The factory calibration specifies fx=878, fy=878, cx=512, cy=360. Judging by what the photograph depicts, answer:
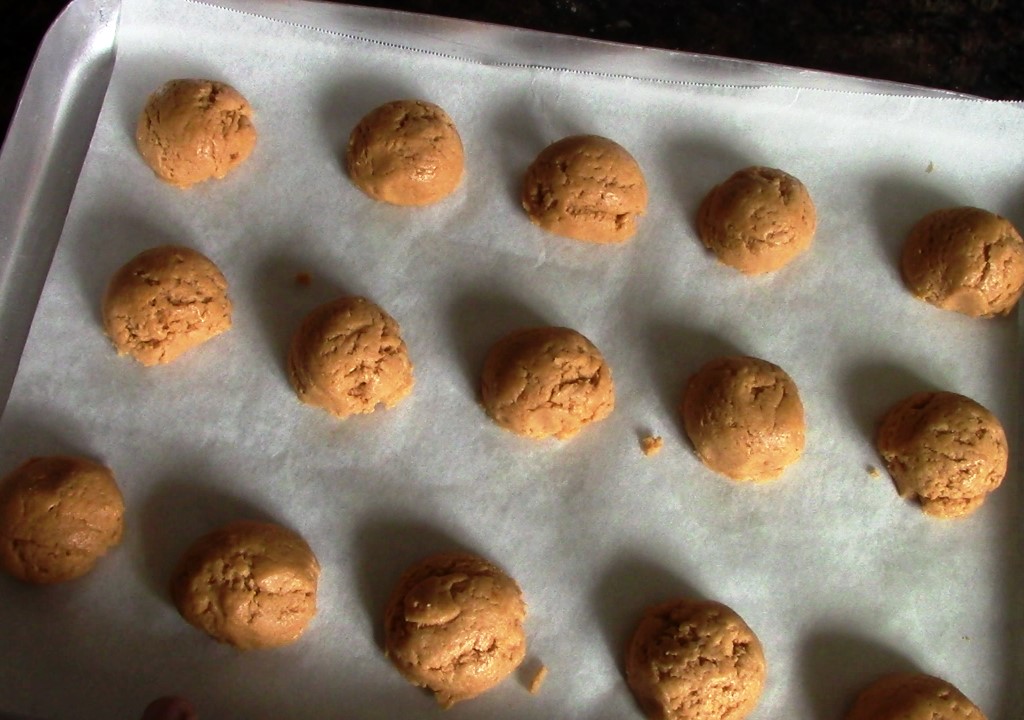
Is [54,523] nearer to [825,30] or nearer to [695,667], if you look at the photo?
[695,667]

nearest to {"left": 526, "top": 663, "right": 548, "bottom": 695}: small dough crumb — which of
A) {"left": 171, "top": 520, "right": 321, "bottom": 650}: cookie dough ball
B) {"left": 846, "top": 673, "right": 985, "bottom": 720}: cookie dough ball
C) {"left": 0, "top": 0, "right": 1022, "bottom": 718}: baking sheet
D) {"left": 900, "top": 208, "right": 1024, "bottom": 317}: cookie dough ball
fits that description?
{"left": 0, "top": 0, "right": 1022, "bottom": 718}: baking sheet

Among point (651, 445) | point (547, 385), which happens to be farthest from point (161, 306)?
point (651, 445)

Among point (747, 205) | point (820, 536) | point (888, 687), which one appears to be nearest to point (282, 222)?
point (747, 205)

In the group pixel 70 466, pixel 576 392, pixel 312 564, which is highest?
pixel 576 392

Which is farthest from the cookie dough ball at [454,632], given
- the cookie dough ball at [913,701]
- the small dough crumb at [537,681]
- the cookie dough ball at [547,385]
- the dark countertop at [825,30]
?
the dark countertop at [825,30]

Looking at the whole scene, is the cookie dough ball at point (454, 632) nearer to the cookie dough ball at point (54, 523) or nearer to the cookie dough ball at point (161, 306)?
the cookie dough ball at point (54, 523)

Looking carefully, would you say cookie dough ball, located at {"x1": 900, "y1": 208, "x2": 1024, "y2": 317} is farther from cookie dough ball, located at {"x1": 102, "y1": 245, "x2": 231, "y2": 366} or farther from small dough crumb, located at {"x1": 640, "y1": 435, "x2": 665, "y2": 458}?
cookie dough ball, located at {"x1": 102, "y1": 245, "x2": 231, "y2": 366}

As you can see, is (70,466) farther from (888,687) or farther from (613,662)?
(888,687)
